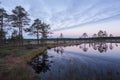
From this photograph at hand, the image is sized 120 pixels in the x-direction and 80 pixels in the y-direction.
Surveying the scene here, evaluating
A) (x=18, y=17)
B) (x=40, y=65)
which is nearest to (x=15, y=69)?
(x=40, y=65)

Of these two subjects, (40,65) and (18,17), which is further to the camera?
(18,17)

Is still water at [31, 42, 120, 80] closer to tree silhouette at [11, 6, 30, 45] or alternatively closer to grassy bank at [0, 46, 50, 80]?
grassy bank at [0, 46, 50, 80]

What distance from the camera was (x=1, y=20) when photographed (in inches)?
1876

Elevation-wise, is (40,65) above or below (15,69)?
below

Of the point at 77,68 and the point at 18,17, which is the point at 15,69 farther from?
the point at 18,17

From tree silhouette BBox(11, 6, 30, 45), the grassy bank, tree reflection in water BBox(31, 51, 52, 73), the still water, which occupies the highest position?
tree silhouette BBox(11, 6, 30, 45)

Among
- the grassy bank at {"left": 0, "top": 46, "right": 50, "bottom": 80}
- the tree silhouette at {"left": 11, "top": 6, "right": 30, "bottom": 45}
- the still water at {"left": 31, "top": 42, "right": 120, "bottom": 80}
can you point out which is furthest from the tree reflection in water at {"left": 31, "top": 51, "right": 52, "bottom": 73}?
the tree silhouette at {"left": 11, "top": 6, "right": 30, "bottom": 45}

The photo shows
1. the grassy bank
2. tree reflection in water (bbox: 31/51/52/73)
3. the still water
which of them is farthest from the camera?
tree reflection in water (bbox: 31/51/52/73)

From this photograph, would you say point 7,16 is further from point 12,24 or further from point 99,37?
point 99,37

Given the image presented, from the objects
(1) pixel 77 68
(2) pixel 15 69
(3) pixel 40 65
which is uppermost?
(2) pixel 15 69

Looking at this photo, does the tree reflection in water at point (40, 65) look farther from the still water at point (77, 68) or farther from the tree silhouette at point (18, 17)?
the tree silhouette at point (18, 17)

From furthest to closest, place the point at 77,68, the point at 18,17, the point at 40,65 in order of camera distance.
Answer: the point at 18,17
the point at 40,65
the point at 77,68

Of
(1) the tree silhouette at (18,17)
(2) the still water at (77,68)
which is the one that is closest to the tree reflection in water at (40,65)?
(2) the still water at (77,68)

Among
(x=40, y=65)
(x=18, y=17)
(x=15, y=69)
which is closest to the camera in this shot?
(x=15, y=69)
